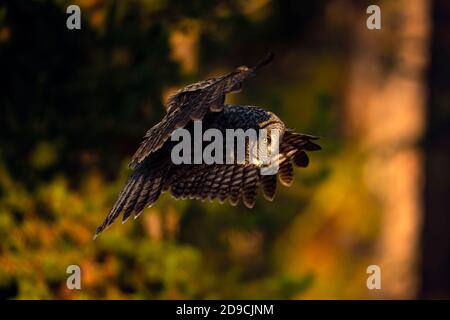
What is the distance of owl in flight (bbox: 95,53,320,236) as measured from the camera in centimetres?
498

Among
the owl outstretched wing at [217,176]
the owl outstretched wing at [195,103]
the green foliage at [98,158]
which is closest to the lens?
the owl outstretched wing at [195,103]

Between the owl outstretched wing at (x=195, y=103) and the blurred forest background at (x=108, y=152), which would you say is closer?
the owl outstretched wing at (x=195, y=103)

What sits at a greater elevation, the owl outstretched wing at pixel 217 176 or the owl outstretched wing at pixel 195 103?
the owl outstretched wing at pixel 195 103

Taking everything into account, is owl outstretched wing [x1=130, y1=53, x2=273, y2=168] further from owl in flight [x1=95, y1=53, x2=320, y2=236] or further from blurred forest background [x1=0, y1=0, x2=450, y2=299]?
blurred forest background [x1=0, y1=0, x2=450, y2=299]

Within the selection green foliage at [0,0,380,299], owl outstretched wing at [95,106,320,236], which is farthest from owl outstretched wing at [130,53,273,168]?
Answer: green foliage at [0,0,380,299]

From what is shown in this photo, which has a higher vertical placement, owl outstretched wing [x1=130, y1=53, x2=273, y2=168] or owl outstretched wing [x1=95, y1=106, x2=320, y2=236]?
owl outstretched wing [x1=130, y1=53, x2=273, y2=168]

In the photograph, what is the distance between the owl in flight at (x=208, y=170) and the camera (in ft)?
16.3

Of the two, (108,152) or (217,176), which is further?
(108,152)

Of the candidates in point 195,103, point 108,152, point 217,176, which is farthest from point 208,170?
point 108,152

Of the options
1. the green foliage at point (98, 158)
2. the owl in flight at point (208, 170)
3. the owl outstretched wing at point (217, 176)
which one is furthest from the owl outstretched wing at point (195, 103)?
the green foliage at point (98, 158)

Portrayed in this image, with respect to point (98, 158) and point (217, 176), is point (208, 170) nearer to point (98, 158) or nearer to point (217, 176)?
point (217, 176)

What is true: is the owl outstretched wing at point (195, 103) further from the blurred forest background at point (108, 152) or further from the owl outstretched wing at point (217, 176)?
the blurred forest background at point (108, 152)

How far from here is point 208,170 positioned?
5.26 metres

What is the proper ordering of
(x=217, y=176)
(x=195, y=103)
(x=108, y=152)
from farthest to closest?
(x=108, y=152), (x=217, y=176), (x=195, y=103)
